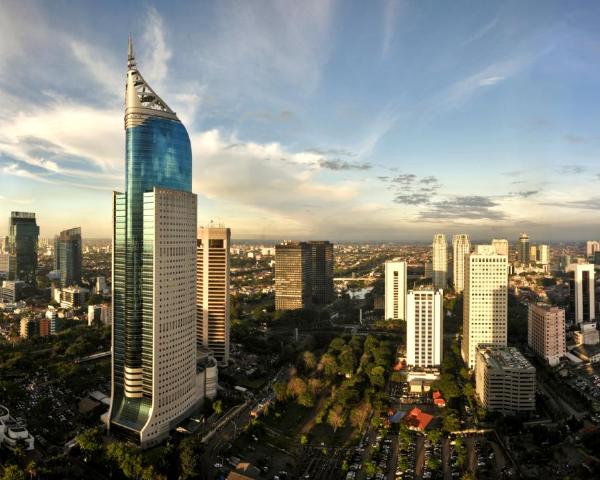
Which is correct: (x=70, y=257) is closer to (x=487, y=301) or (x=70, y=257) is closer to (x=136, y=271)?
(x=136, y=271)

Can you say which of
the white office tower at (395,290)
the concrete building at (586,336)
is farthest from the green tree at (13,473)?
the concrete building at (586,336)

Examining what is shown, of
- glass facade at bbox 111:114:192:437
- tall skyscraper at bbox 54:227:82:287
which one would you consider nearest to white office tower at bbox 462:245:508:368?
glass facade at bbox 111:114:192:437

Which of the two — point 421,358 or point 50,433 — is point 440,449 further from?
point 50,433

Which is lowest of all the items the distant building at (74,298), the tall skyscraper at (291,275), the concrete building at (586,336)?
the concrete building at (586,336)

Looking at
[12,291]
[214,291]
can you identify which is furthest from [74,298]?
[214,291]

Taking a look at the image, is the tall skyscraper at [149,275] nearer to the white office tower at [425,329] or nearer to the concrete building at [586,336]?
the white office tower at [425,329]

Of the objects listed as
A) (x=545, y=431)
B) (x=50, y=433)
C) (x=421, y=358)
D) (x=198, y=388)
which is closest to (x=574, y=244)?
(x=421, y=358)

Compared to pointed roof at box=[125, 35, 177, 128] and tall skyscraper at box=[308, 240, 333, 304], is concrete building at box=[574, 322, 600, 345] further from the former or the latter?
pointed roof at box=[125, 35, 177, 128]
